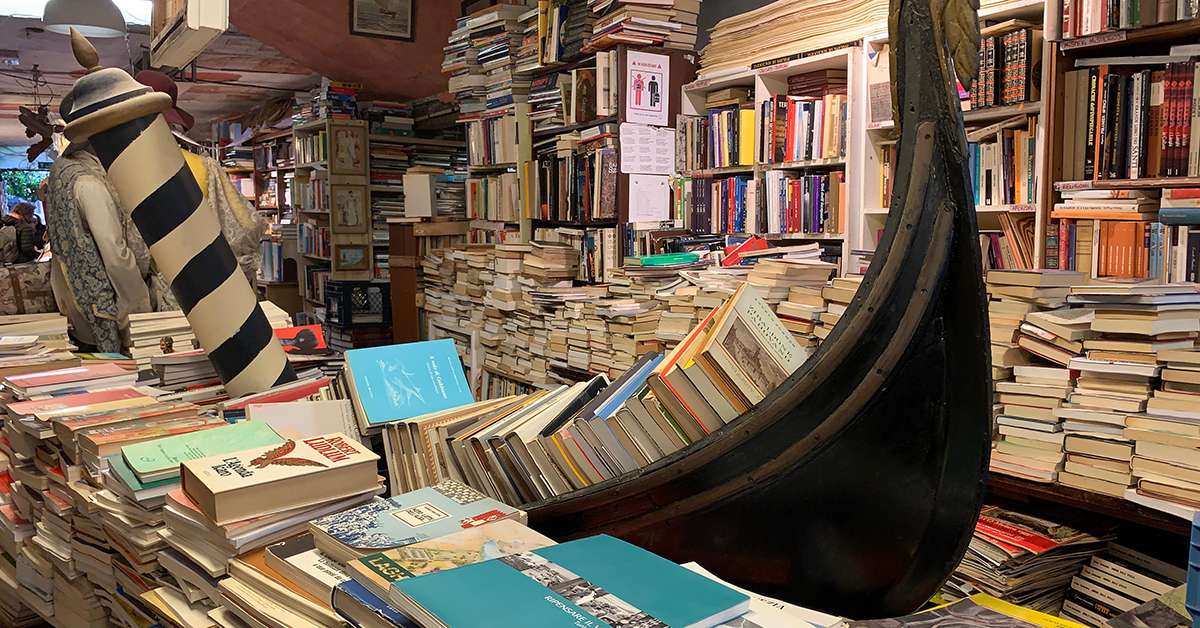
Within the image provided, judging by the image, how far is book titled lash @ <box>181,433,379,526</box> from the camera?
1175 mm

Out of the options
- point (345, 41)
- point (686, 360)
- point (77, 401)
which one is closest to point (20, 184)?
point (345, 41)

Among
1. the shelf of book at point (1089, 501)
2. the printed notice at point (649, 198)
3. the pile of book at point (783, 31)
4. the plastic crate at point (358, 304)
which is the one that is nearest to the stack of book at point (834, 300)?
the shelf of book at point (1089, 501)

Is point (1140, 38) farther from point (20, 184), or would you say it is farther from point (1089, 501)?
point (20, 184)

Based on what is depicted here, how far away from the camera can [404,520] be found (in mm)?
1125

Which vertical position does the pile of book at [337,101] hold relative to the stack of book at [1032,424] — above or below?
above

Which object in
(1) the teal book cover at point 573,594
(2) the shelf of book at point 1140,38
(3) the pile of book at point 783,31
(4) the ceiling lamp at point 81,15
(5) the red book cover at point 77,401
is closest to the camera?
(1) the teal book cover at point 573,594

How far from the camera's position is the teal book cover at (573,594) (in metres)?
0.77

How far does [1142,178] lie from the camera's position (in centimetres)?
266

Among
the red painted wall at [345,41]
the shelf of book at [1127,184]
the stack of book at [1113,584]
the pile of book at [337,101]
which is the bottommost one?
the stack of book at [1113,584]

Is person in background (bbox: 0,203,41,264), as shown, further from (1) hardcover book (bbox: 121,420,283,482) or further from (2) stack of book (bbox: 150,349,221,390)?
(1) hardcover book (bbox: 121,420,283,482)

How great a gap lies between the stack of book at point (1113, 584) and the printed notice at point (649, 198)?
2.71 meters

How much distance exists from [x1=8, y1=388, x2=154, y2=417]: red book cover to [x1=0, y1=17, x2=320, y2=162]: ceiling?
217 inches

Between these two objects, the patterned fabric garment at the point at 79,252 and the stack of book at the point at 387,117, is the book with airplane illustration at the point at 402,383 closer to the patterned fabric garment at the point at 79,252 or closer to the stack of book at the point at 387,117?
the patterned fabric garment at the point at 79,252

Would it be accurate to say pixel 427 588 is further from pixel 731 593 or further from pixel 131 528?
pixel 131 528
